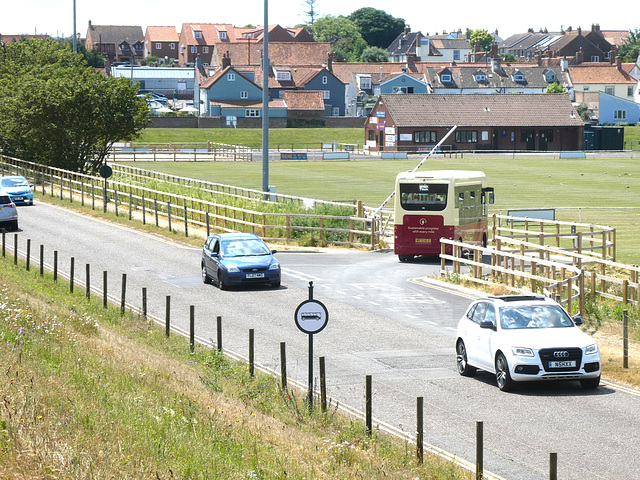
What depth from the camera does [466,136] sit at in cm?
11231

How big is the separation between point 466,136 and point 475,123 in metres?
1.77

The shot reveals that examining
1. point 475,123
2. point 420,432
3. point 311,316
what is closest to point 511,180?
point 475,123

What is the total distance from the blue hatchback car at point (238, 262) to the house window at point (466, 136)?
284ft

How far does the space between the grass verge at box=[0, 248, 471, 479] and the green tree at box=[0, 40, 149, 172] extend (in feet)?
134

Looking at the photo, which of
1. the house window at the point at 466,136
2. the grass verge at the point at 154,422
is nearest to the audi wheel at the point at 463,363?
the grass verge at the point at 154,422

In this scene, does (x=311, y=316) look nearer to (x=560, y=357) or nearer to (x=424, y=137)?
(x=560, y=357)

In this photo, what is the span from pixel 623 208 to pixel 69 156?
31113 mm

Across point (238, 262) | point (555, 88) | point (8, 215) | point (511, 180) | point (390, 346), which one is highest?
point (555, 88)

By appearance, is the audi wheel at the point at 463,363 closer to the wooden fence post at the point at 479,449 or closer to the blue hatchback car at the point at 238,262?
the wooden fence post at the point at 479,449

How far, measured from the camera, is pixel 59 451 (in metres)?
9.10

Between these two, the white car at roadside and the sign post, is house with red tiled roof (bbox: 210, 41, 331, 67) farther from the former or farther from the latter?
the sign post

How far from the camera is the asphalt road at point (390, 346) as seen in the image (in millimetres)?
12844

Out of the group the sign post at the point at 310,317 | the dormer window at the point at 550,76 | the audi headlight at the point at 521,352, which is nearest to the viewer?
the sign post at the point at 310,317

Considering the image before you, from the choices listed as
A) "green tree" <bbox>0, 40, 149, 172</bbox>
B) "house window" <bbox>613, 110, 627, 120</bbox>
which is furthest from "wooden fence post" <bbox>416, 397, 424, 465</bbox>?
"house window" <bbox>613, 110, 627, 120</bbox>
